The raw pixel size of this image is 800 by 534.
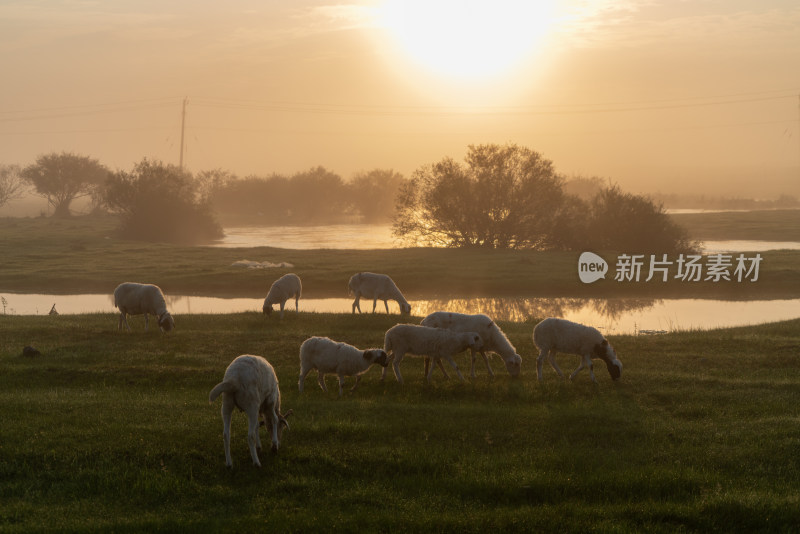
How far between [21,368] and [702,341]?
1939 cm

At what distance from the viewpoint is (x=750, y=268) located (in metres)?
49.5

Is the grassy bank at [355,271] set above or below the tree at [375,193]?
below

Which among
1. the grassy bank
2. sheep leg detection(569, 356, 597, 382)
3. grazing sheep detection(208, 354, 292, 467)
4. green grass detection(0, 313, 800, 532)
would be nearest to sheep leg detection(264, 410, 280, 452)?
grazing sheep detection(208, 354, 292, 467)

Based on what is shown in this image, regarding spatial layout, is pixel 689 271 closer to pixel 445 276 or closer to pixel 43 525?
pixel 445 276

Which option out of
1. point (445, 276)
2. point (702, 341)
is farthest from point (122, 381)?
point (445, 276)

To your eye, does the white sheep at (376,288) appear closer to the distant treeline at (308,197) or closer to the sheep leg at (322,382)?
the sheep leg at (322,382)

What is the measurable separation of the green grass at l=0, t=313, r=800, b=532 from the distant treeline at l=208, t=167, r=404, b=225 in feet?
410

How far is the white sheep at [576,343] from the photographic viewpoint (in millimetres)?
18281

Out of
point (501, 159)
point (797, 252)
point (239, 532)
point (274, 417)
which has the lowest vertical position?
point (239, 532)

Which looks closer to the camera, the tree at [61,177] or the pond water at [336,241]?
the pond water at [336,241]

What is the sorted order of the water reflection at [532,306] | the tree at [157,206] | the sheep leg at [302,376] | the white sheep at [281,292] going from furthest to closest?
the tree at [157,206]
the water reflection at [532,306]
the white sheep at [281,292]
the sheep leg at [302,376]

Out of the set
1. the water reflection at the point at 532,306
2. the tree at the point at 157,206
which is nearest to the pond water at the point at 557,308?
the water reflection at the point at 532,306

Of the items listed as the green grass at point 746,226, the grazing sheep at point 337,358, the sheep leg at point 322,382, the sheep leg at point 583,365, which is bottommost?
the sheep leg at point 322,382

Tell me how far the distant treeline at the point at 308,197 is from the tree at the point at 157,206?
51.1 meters
